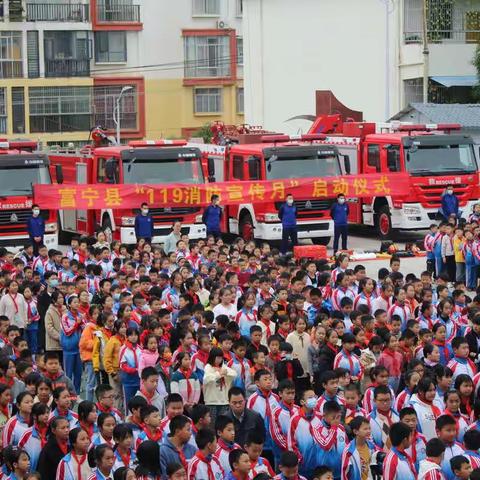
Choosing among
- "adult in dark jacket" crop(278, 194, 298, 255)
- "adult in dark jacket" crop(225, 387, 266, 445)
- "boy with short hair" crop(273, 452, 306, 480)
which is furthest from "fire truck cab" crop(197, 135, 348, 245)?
"boy with short hair" crop(273, 452, 306, 480)

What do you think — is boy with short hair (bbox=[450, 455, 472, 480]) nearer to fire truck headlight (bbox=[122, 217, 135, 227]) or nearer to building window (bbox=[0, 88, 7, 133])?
fire truck headlight (bbox=[122, 217, 135, 227])

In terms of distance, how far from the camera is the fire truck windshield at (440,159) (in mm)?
28469

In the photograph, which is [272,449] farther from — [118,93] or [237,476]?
[118,93]

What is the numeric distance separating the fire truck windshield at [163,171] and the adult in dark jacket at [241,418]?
16412 mm

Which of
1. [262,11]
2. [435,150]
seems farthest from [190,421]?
[262,11]

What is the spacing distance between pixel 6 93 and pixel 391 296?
3804cm

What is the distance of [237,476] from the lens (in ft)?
32.4

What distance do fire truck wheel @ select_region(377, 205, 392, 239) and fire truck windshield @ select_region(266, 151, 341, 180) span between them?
1522 millimetres

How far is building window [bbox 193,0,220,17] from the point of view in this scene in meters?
56.6

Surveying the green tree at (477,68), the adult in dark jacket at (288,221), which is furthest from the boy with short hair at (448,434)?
the green tree at (477,68)

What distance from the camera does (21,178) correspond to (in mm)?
26656

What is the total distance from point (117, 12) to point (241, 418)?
45.3 meters

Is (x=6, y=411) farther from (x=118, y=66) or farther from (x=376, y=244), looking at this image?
(x=118, y=66)

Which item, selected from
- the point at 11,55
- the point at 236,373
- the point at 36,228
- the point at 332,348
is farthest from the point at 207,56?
the point at 236,373
